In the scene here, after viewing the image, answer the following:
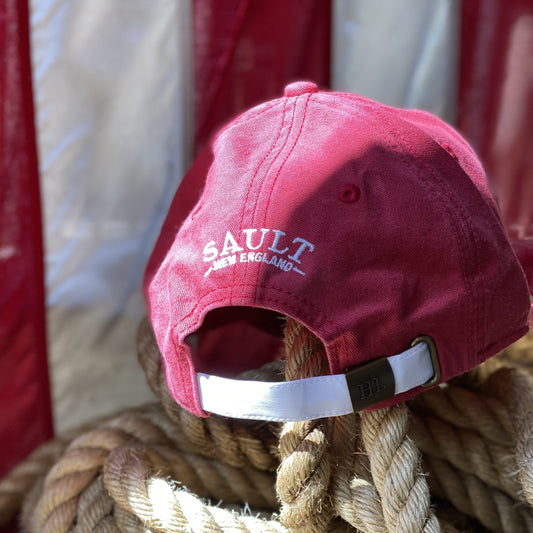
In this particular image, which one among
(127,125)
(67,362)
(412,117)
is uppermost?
(412,117)

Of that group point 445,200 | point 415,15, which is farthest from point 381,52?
point 445,200

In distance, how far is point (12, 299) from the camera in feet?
3.47

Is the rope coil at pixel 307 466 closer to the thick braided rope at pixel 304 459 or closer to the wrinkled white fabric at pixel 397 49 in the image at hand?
the thick braided rope at pixel 304 459

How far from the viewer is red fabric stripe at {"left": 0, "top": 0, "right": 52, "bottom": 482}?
99 centimetres

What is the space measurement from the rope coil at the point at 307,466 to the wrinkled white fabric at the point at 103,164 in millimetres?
237

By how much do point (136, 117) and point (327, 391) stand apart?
63 cm

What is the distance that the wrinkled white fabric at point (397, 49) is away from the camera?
110cm

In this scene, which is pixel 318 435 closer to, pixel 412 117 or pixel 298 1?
pixel 412 117

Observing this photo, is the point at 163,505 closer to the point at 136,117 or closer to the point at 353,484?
the point at 353,484

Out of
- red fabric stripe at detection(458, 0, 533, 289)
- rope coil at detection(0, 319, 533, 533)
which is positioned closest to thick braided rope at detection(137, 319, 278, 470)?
rope coil at detection(0, 319, 533, 533)

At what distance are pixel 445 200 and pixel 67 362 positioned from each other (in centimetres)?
71

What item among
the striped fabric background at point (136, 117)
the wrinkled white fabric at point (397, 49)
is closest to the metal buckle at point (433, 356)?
the striped fabric background at point (136, 117)

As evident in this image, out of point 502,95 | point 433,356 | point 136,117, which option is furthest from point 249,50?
point 433,356

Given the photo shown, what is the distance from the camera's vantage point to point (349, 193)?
0.61 meters
